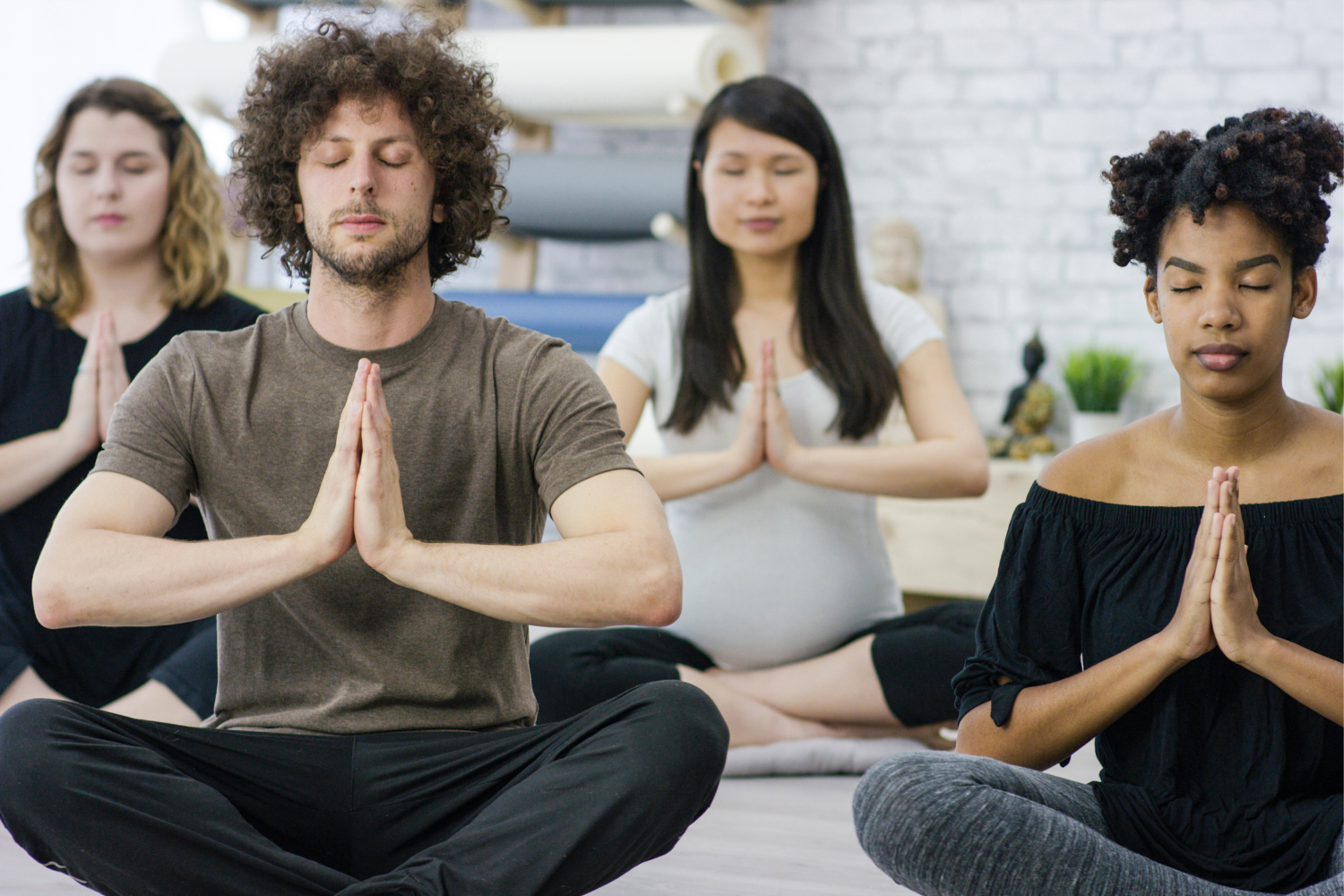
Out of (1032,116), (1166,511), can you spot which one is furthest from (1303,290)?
(1032,116)

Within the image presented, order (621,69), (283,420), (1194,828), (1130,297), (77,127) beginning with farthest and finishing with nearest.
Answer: (1130,297) < (621,69) < (77,127) < (283,420) < (1194,828)

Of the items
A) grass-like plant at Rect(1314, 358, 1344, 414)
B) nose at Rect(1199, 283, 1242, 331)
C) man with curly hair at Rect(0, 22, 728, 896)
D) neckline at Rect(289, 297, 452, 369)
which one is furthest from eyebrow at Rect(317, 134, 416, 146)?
grass-like plant at Rect(1314, 358, 1344, 414)

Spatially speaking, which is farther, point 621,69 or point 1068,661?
point 621,69

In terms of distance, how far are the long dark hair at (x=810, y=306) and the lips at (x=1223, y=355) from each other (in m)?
1.08

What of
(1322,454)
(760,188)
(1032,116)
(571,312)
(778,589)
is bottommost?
(778,589)

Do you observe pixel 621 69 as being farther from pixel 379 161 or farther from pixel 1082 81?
pixel 379 161

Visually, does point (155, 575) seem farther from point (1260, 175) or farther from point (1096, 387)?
point (1096, 387)

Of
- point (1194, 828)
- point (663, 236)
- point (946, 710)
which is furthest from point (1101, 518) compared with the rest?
point (663, 236)

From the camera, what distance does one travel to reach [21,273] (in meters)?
4.09

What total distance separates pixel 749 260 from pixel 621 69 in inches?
55.6

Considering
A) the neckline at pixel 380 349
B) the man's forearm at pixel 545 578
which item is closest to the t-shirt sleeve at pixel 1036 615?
the man's forearm at pixel 545 578

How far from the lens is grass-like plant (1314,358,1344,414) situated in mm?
3451

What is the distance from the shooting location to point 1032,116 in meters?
4.02

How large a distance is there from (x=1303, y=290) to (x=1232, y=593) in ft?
1.04
